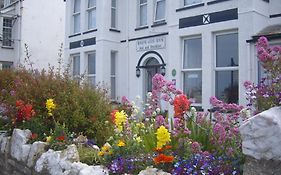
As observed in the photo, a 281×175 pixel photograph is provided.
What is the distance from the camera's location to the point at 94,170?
4.10 m

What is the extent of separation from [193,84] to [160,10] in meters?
3.63

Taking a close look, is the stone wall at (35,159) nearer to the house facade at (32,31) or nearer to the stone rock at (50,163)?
the stone rock at (50,163)

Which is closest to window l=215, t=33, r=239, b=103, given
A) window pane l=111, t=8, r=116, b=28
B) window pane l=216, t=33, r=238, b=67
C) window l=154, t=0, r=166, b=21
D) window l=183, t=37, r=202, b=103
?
window pane l=216, t=33, r=238, b=67

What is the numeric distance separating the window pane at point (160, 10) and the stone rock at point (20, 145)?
8.80 meters

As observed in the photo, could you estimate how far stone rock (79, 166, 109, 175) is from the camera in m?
4.04

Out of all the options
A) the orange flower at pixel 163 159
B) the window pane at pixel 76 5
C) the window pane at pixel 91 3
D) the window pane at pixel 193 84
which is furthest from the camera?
the window pane at pixel 76 5

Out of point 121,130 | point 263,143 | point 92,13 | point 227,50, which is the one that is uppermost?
point 92,13

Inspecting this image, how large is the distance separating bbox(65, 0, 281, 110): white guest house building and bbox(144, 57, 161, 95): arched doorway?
38 millimetres

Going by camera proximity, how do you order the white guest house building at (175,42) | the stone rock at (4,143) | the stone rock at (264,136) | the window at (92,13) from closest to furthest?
1. the stone rock at (264,136)
2. the stone rock at (4,143)
3. the white guest house building at (175,42)
4. the window at (92,13)

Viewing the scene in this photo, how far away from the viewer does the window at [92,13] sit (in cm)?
1597

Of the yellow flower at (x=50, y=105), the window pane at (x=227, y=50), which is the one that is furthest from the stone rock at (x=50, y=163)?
the window pane at (x=227, y=50)

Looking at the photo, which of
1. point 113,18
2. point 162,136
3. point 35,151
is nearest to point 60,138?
point 35,151

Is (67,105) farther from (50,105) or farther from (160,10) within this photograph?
(160,10)

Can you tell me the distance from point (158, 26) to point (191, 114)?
358 inches
